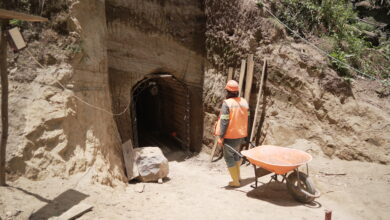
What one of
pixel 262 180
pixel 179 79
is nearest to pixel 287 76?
pixel 262 180

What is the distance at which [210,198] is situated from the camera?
15.3ft

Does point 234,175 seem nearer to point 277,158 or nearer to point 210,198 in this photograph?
point 210,198

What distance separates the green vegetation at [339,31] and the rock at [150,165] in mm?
4244

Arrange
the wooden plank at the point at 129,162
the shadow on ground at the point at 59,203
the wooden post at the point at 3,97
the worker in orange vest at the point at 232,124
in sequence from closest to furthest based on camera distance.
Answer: the shadow on ground at the point at 59,203 < the wooden post at the point at 3,97 < the worker in orange vest at the point at 232,124 < the wooden plank at the point at 129,162

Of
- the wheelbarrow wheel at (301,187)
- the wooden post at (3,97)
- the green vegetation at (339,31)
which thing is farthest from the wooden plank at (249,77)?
the wooden post at (3,97)

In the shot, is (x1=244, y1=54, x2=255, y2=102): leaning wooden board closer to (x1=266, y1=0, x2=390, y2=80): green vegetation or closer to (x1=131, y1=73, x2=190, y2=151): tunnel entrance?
(x1=266, y1=0, x2=390, y2=80): green vegetation

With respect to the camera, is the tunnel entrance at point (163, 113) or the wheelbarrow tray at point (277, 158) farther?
the tunnel entrance at point (163, 113)

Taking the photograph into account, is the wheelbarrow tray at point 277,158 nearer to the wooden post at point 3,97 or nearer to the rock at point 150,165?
the rock at point 150,165

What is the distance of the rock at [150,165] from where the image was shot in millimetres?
5656

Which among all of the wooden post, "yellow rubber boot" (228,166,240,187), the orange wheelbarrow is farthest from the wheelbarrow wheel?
the wooden post

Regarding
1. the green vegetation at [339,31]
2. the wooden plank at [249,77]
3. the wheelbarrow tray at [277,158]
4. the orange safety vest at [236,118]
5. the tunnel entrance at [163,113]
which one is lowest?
the tunnel entrance at [163,113]

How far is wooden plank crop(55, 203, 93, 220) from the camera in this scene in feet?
10.8

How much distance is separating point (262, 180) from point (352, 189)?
149 cm

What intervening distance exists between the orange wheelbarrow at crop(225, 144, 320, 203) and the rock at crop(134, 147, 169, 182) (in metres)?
1.90
